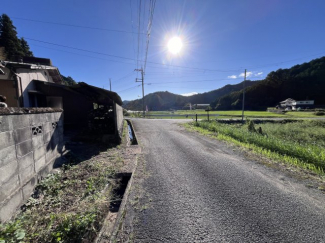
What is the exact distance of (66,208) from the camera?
2457mm

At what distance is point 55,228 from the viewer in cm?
195

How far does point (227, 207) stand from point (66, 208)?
2.77m

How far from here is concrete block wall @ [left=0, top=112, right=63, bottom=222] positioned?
2.09 metres

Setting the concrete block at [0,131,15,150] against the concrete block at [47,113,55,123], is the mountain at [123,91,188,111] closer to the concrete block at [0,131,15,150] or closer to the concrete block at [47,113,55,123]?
the concrete block at [47,113,55,123]

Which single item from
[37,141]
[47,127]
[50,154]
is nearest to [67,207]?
[37,141]

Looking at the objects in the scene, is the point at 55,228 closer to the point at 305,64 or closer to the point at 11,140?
the point at 11,140

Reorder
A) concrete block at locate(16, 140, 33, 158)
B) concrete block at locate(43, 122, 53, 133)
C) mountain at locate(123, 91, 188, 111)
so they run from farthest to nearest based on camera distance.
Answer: mountain at locate(123, 91, 188, 111) < concrete block at locate(43, 122, 53, 133) < concrete block at locate(16, 140, 33, 158)

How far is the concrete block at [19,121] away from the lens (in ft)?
7.68

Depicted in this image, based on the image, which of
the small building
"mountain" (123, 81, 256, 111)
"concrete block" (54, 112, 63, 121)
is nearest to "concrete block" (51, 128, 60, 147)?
"concrete block" (54, 112, 63, 121)

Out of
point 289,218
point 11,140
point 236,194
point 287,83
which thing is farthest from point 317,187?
point 287,83

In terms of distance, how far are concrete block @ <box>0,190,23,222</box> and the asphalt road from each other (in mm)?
1837

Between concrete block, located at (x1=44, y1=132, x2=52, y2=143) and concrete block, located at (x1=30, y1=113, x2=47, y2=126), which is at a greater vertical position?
concrete block, located at (x1=30, y1=113, x2=47, y2=126)

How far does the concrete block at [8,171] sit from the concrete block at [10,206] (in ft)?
1.07

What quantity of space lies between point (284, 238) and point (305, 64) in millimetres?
97035
